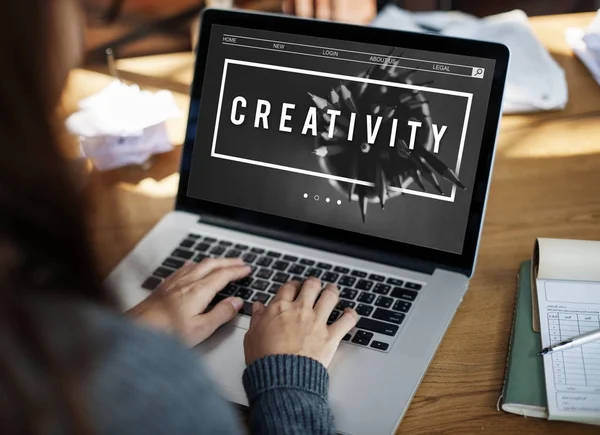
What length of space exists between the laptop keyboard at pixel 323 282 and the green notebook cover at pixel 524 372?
128mm

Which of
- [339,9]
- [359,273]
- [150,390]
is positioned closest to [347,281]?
[359,273]

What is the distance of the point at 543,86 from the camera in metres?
1.25

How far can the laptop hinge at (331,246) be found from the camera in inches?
37.6

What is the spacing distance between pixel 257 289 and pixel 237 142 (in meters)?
0.22

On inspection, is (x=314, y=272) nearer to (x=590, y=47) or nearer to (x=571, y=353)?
(x=571, y=353)

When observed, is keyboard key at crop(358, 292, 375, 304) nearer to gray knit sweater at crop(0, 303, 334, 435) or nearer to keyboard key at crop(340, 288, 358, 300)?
keyboard key at crop(340, 288, 358, 300)

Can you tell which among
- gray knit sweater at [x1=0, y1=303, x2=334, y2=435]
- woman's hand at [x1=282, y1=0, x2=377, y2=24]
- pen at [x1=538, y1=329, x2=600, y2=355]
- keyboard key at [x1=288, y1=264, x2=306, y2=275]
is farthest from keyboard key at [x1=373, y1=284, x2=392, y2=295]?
woman's hand at [x1=282, y1=0, x2=377, y2=24]

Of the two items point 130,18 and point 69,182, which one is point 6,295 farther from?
point 130,18

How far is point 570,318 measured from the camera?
0.83 metres

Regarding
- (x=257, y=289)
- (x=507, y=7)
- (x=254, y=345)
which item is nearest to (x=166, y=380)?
(x=254, y=345)

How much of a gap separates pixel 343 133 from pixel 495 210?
0.26 m

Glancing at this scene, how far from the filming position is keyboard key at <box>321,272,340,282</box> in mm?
951

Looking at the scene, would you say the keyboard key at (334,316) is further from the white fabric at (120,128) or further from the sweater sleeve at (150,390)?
the white fabric at (120,128)

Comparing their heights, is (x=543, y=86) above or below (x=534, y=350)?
above
